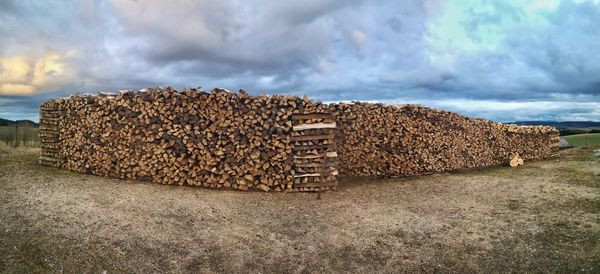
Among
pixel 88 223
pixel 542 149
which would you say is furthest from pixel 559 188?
pixel 88 223

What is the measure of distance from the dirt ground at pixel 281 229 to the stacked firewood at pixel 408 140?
205 cm

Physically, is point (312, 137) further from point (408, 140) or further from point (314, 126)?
point (408, 140)

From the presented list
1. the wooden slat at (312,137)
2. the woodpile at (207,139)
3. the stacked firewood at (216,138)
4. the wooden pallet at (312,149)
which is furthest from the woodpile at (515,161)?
the stacked firewood at (216,138)

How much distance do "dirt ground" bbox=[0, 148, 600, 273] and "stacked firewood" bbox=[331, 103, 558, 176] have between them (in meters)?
2.05

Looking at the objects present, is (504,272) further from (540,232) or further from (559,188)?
(559,188)

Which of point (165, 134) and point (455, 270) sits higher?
point (165, 134)

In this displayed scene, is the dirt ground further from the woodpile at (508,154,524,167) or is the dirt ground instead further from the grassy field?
the grassy field

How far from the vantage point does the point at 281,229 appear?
776 cm

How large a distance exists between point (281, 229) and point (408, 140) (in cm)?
686

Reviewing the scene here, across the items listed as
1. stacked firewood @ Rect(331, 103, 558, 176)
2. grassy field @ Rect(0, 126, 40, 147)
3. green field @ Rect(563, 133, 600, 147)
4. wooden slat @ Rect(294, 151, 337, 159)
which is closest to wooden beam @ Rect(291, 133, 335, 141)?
wooden slat @ Rect(294, 151, 337, 159)

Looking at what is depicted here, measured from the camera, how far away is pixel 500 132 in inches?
661

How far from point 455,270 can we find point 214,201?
4.91 metres

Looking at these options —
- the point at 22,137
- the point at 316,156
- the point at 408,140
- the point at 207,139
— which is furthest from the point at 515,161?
the point at 22,137

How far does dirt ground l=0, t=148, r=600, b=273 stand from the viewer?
644 centimetres
